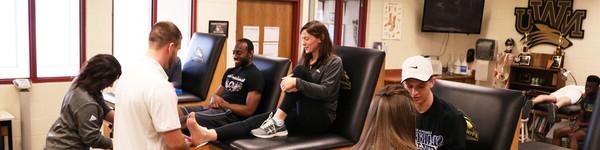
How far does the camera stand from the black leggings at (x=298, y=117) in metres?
3.21

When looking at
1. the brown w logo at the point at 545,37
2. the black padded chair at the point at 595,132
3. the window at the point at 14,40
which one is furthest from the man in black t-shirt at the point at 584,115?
the window at the point at 14,40

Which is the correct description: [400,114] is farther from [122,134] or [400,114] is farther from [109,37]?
[109,37]

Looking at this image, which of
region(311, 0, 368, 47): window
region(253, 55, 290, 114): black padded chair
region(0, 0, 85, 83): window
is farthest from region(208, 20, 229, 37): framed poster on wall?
region(253, 55, 290, 114): black padded chair

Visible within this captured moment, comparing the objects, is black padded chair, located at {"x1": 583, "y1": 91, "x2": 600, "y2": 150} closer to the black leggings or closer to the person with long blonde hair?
the person with long blonde hair

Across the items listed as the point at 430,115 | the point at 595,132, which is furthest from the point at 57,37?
the point at 595,132

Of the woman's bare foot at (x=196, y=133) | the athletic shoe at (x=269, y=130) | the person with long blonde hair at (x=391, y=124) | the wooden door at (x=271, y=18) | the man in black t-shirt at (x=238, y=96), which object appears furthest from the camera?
the wooden door at (x=271, y=18)

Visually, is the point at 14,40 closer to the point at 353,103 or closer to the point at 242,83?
the point at 242,83

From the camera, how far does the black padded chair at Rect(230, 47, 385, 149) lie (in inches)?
126

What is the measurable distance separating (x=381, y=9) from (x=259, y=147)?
14.4 ft

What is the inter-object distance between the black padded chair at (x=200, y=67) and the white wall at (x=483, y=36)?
2.99 metres

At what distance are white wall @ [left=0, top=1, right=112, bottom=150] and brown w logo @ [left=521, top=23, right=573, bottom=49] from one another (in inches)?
A: 216

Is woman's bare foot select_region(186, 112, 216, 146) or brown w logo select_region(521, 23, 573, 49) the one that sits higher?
brown w logo select_region(521, 23, 573, 49)

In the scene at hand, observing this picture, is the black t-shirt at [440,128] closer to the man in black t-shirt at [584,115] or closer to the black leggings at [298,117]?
the black leggings at [298,117]

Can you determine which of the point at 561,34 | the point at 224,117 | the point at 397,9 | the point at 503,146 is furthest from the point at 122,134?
the point at 561,34
